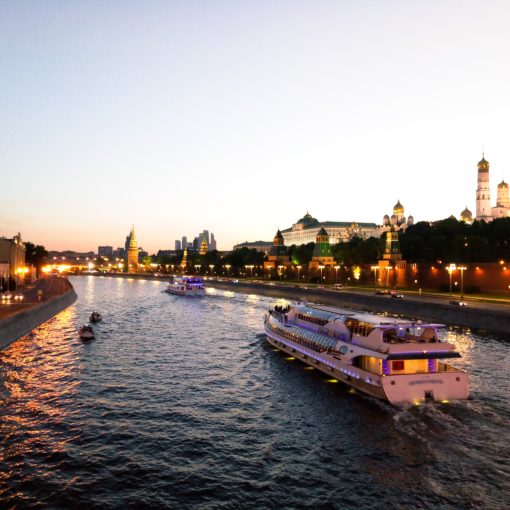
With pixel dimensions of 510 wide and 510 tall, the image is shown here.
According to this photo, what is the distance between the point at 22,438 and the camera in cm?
2766

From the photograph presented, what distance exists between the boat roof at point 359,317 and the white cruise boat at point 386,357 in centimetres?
7

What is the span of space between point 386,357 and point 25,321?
4773cm

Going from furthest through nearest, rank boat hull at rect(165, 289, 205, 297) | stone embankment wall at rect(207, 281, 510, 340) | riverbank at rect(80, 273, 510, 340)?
boat hull at rect(165, 289, 205, 297), riverbank at rect(80, 273, 510, 340), stone embankment wall at rect(207, 281, 510, 340)

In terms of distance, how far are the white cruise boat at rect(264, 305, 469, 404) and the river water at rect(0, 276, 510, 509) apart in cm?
107

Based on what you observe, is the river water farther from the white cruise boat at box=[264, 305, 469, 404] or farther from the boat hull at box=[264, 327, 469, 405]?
the white cruise boat at box=[264, 305, 469, 404]

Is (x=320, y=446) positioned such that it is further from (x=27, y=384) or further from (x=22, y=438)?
(x=27, y=384)

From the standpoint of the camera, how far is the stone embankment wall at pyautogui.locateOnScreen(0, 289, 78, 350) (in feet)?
178

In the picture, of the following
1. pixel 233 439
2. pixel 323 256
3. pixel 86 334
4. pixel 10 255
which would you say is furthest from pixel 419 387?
pixel 323 256

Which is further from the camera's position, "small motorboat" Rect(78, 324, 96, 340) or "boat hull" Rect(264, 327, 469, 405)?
"small motorboat" Rect(78, 324, 96, 340)

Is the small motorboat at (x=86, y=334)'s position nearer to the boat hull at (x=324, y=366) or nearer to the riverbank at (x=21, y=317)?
the riverbank at (x=21, y=317)

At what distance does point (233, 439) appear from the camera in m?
28.0

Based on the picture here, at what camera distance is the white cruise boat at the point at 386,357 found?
3253 cm

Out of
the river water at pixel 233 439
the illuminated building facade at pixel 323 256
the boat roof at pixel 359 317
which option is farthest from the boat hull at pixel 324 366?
the illuminated building facade at pixel 323 256

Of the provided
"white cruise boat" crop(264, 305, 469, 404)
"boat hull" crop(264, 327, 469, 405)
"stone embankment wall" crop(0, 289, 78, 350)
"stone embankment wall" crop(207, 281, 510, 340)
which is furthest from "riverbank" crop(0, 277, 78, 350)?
"stone embankment wall" crop(207, 281, 510, 340)
